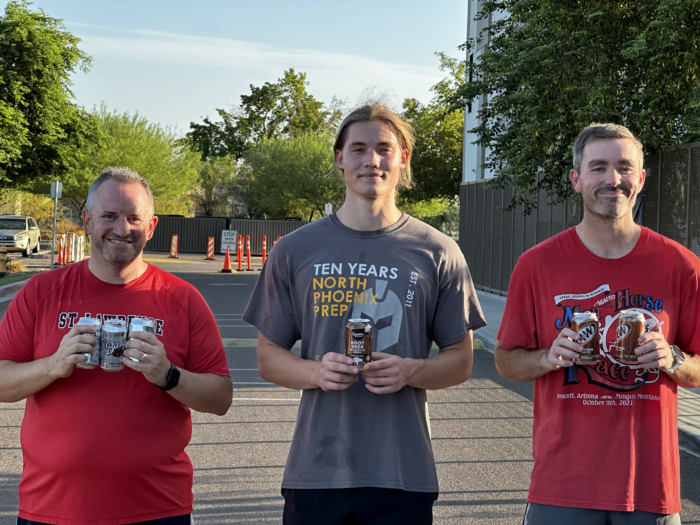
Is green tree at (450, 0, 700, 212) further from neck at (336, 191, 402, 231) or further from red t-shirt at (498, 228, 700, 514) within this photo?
neck at (336, 191, 402, 231)

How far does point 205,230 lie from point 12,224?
47.6ft

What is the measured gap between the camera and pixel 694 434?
735 centimetres

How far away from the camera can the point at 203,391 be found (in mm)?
3113

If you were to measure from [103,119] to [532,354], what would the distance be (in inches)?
2111

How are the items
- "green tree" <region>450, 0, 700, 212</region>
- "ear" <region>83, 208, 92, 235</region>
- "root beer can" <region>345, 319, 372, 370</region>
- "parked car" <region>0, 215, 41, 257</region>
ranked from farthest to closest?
"parked car" <region>0, 215, 41, 257</region> < "green tree" <region>450, 0, 700, 212</region> < "ear" <region>83, 208, 92, 235</region> < "root beer can" <region>345, 319, 372, 370</region>

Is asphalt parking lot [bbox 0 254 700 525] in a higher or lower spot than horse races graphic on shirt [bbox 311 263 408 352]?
lower

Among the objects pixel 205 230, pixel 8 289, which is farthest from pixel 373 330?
pixel 205 230

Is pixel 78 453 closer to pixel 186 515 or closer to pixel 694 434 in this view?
pixel 186 515

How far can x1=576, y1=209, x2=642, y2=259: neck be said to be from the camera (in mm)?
3236

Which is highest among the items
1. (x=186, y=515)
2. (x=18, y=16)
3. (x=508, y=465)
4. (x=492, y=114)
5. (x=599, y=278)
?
(x=18, y=16)

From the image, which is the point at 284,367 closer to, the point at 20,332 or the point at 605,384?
the point at 20,332

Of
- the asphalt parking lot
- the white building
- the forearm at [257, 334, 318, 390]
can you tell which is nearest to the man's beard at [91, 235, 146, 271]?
the forearm at [257, 334, 318, 390]

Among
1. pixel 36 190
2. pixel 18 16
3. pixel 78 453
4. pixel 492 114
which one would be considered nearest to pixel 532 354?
pixel 78 453

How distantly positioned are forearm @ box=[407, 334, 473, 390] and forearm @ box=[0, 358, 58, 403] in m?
1.33
